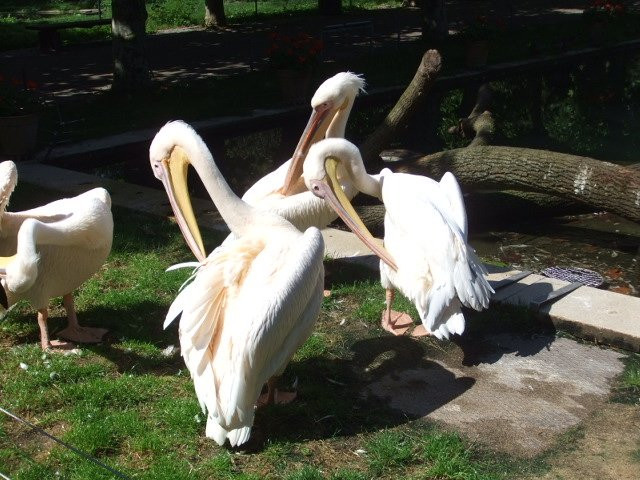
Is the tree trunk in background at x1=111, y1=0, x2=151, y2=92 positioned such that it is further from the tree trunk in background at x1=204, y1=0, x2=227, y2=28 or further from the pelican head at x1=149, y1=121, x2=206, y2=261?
the tree trunk in background at x1=204, y1=0, x2=227, y2=28

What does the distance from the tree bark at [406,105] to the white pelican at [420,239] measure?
214 cm

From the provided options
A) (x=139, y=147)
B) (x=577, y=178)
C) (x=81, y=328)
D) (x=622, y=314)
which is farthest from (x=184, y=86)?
(x=622, y=314)

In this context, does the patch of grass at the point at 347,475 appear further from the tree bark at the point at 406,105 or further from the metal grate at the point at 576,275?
the tree bark at the point at 406,105

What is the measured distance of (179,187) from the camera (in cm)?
472

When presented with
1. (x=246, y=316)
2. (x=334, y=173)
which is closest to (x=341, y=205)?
(x=334, y=173)

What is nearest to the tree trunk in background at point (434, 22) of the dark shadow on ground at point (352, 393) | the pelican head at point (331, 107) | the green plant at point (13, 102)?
the green plant at point (13, 102)

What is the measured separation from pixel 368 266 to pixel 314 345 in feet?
3.97

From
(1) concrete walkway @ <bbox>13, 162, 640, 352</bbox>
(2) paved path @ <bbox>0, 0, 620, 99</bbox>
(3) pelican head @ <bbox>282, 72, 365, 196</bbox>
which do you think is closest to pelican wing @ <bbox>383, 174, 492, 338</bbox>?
(1) concrete walkway @ <bbox>13, 162, 640, 352</bbox>

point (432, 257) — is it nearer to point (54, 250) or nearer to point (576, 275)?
point (54, 250)

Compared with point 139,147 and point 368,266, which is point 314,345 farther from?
point 139,147

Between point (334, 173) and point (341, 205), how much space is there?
263mm

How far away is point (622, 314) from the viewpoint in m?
4.71

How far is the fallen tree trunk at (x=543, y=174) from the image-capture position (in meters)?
6.52

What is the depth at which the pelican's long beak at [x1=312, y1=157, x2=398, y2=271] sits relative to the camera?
4852 millimetres
